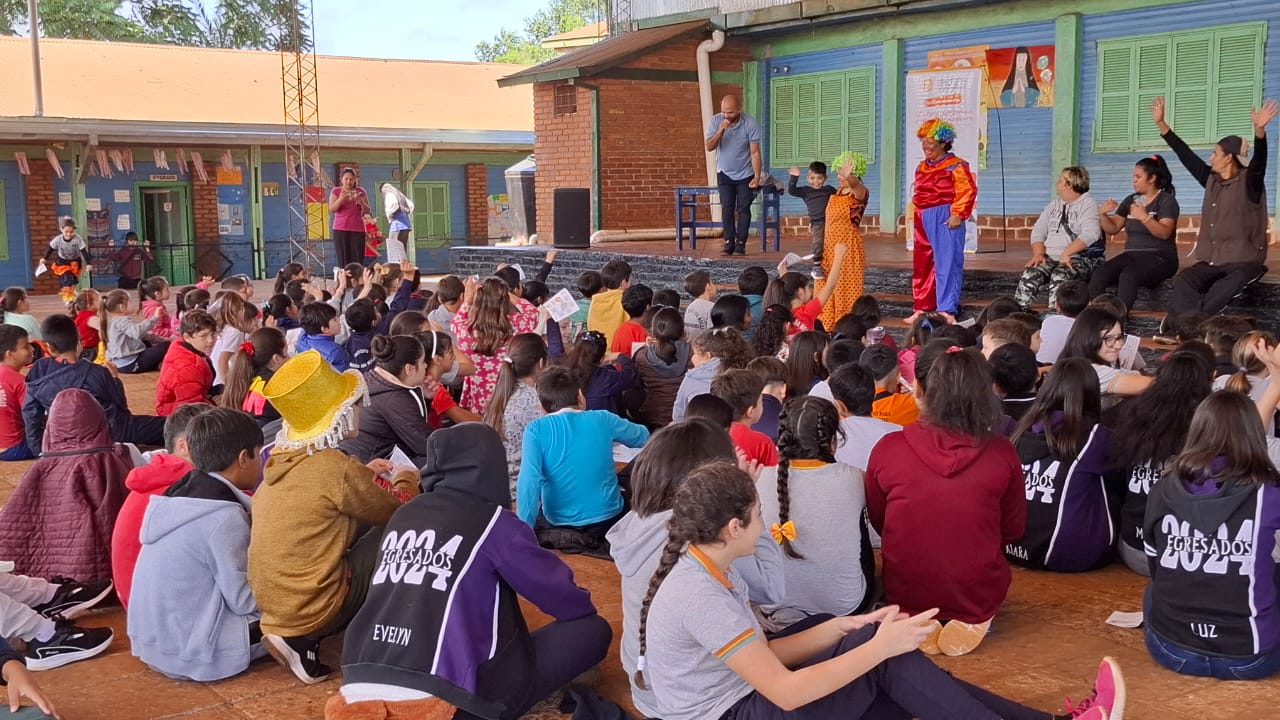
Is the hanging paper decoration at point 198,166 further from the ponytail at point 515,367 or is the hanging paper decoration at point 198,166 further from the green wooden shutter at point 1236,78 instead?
the ponytail at point 515,367

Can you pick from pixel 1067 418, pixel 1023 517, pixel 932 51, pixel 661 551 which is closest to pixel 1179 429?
pixel 1067 418

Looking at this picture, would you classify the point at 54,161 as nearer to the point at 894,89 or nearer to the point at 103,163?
the point at 103,163

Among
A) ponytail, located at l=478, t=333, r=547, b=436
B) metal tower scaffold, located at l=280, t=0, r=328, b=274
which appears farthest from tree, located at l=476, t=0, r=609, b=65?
ponytail, located at l=478, t=333, r=547, b=436

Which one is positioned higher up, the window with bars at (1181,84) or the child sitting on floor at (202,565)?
the window with bars at (1181,84)

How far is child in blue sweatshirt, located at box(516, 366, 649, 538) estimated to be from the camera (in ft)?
17.6

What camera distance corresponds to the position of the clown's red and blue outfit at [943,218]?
31.2 feet

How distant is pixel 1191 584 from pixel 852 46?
1264cm

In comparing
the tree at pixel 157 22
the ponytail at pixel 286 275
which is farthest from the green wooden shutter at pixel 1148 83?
the tree at pixel 157 22

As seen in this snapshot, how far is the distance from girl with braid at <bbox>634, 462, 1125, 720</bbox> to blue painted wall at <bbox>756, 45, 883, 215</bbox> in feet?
42.2

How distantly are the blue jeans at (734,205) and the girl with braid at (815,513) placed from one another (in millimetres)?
9150

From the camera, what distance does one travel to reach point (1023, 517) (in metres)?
4.37

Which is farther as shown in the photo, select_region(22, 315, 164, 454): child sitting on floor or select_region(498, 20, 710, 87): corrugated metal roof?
select_region(498, 20, 710, 87): corrugated metal roof

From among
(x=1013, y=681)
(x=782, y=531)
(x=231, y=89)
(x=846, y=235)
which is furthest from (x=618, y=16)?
(x=782, y=531)

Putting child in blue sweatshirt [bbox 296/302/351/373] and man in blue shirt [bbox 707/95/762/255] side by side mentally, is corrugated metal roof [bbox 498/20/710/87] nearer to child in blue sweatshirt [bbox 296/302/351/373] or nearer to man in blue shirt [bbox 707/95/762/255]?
man in blue shirt [bbox 707/95/762/255]
